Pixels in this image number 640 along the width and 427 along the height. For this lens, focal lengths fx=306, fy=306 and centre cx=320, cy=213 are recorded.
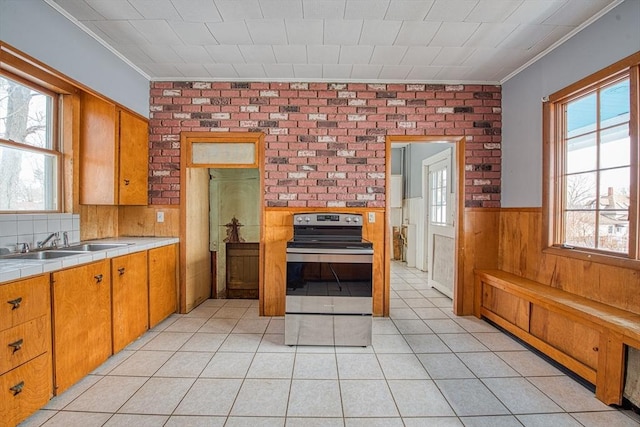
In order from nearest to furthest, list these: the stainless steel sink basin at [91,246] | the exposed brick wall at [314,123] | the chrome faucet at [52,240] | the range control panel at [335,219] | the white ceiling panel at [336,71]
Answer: the chrome faucet at [52,240] → the stainless steel sink basin at [91,246] → the white ceiling panel at [336,71] → the range control panel at [335,219] → the exposed brick wall at [314,123]

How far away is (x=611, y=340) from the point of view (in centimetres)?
186

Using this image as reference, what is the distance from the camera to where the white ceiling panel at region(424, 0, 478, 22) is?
2.14 meters

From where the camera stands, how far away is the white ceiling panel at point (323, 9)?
214cm

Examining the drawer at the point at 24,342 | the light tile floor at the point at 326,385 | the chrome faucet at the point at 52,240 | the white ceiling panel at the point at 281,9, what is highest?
the white ceiling panel at the point at 281,9

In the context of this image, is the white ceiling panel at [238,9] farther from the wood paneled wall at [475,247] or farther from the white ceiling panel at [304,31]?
the wood paneled wall at [475,247]

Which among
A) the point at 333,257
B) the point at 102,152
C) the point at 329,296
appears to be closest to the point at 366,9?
the point at 333,257

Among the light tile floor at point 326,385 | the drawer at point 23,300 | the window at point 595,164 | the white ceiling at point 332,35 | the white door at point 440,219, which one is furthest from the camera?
the white door at point 440,219

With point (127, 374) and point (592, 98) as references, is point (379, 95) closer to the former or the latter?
point (592, 98)

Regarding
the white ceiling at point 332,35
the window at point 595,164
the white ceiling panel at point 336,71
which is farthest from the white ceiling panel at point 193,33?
the window at point 595,164

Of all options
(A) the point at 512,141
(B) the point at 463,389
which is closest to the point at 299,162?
(A) the point at 512,141

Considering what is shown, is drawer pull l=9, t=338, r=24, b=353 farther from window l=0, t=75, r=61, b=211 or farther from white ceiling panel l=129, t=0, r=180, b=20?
white ceiling panel l=129, t=0, r=180, b=20

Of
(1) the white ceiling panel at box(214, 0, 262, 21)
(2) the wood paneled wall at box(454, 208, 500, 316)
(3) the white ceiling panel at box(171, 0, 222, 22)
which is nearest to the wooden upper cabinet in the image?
(3) the white ceiling panel at box(171, 0, 222, 22)

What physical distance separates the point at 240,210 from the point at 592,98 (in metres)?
3.79

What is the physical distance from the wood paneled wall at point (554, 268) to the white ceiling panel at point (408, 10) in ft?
6.65
